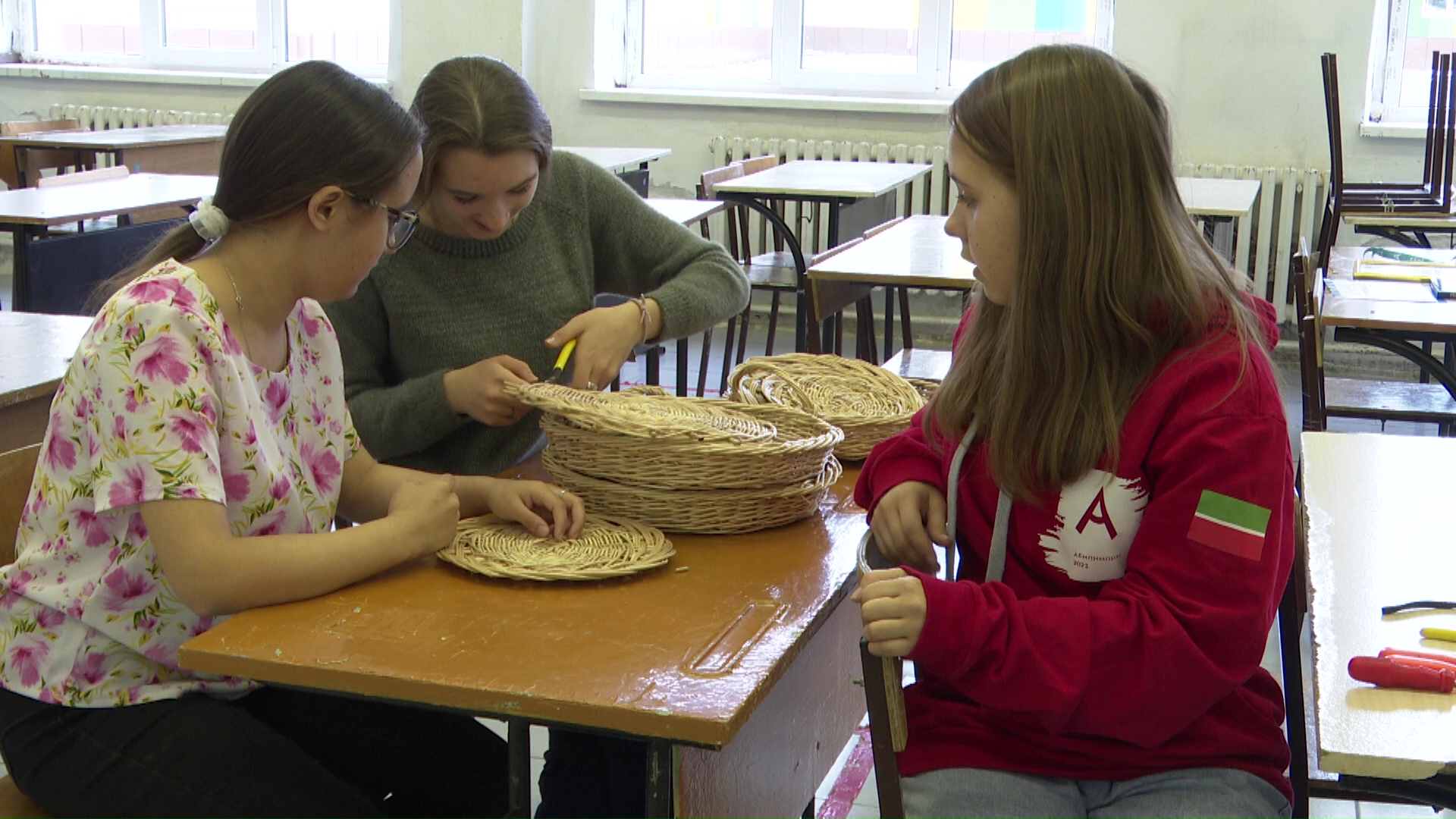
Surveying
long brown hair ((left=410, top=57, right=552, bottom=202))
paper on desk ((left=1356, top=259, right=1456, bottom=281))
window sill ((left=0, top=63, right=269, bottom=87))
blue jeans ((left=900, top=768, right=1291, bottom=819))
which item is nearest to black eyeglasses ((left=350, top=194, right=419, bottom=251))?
long brown hair ((left=410, top=57, right=552, bottom=202))

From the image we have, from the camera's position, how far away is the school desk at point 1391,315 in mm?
2914

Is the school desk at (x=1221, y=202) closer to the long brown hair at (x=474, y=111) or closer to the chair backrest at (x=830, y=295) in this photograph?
the chair backrest at (x=830, y=295)

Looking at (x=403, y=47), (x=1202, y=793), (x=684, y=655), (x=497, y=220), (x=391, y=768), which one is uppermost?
(x=403, y=47)

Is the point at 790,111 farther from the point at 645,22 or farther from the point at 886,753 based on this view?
the point at 886,753

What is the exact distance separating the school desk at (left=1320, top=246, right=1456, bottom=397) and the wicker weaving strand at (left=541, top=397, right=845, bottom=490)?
189 cm

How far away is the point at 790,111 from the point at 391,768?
16.9ft

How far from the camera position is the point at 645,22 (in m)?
6.64

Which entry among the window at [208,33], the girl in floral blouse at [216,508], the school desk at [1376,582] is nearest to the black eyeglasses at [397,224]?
the girl in floral blouse at [216,508]

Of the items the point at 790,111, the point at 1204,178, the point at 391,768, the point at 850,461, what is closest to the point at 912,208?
the point at 790,111

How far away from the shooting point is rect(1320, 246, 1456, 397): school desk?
2914 mm

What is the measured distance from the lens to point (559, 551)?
1359mm

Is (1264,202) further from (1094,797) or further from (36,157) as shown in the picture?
(36,157)

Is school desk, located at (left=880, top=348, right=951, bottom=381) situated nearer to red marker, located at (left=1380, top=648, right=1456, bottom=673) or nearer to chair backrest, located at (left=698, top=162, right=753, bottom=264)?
chair backrest, located at (left=698, top=162, right=753, bottom=264)

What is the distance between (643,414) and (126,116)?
667 cm
